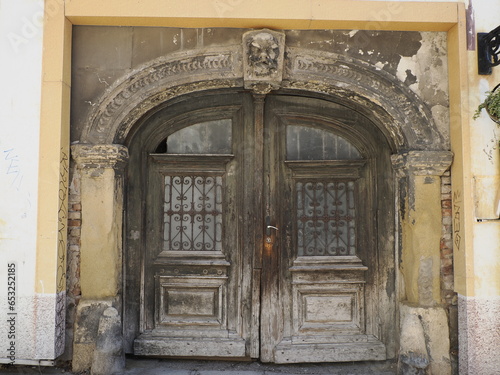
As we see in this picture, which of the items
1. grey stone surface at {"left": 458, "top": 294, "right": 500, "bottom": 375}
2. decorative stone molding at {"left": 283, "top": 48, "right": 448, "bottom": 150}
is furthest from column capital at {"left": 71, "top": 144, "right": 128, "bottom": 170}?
grey stone surface at {"left": 458, "top": 294, "right": 500, "bottom": 375}

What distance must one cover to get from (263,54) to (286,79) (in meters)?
0.29

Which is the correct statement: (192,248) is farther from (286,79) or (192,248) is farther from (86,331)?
(286,79)

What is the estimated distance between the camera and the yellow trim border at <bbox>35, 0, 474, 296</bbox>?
3.60 meters

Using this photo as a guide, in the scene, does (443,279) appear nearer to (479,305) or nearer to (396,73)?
(479,305)

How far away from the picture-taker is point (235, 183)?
4.22 metres

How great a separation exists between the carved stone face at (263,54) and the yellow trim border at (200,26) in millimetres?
136

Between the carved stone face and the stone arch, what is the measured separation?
0.11 meters

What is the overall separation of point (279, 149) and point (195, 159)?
2.58 ft

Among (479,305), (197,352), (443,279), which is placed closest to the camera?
(479,305)

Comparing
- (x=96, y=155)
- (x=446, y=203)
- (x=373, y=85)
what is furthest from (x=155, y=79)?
(x=446, y=203)

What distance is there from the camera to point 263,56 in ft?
12.2

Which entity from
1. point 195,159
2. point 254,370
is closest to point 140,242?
point 195,159

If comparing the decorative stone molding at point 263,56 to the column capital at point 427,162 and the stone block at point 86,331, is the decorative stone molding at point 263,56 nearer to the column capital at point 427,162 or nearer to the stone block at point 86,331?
the column capital at point 427,162

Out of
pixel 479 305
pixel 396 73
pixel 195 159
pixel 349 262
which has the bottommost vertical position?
pixel 479 305
